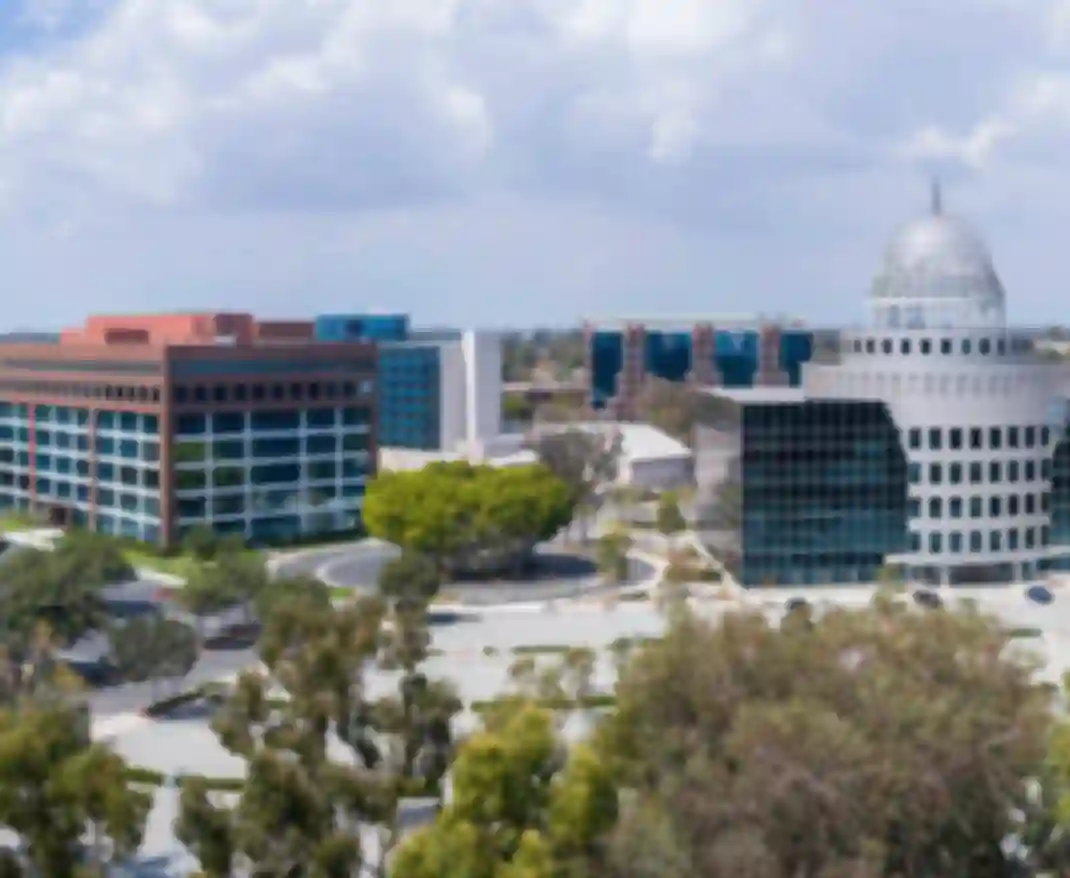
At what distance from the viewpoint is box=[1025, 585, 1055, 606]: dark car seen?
156 ft

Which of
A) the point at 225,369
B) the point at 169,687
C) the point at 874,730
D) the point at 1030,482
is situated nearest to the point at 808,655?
the point at 874,730

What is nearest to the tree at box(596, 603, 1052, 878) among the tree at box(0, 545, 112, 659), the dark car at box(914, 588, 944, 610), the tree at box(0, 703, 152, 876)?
the tree at box(0, 703, 152, 876)

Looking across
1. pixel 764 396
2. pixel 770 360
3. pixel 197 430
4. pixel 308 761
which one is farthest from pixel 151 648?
pixel 770 360

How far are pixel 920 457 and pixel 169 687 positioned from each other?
953 inches

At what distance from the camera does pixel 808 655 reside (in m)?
22.2

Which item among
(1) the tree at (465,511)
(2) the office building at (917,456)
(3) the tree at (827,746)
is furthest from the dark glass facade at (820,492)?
(3) the tree at (827,746)

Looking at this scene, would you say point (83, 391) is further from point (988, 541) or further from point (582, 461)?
point (988, 541)

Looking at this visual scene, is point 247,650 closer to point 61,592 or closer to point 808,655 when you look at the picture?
point 61,592

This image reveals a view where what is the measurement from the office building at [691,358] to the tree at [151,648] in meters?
72.9

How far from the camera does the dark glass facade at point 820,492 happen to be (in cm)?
4866

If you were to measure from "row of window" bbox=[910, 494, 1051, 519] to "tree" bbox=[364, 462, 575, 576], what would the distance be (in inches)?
452

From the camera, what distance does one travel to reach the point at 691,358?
114 meters

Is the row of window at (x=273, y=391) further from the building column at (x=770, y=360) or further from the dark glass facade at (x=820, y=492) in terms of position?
the building column at (x=770, y=360)

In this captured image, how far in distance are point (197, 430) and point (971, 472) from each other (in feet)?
85.8
